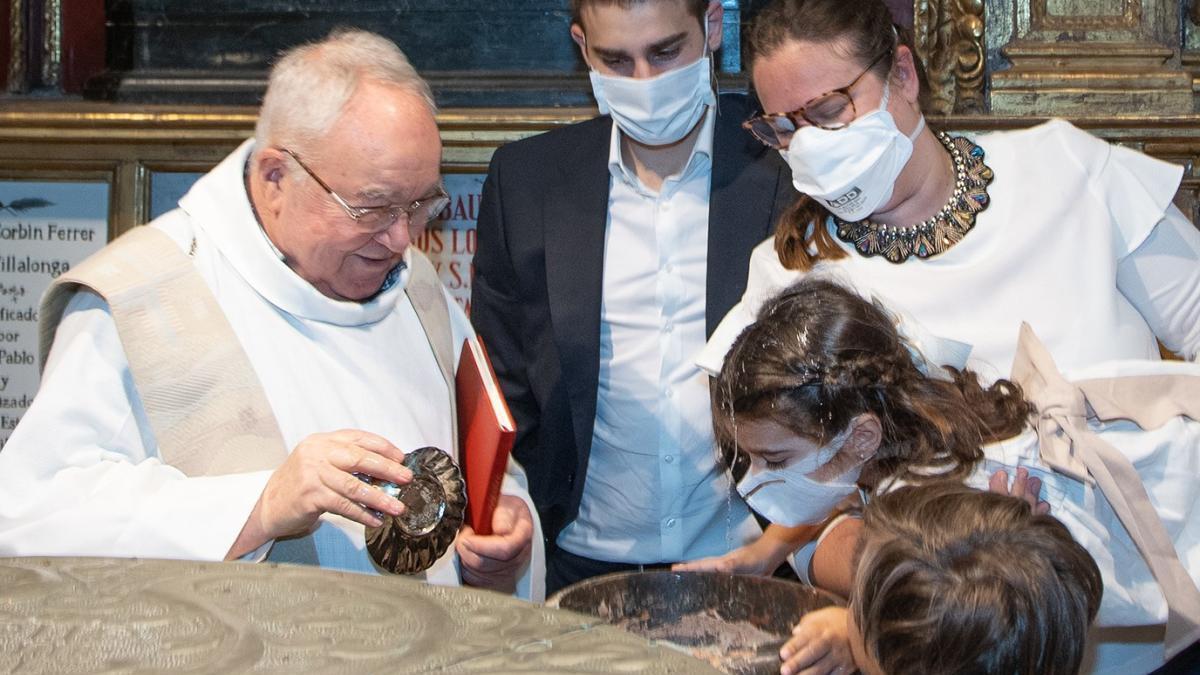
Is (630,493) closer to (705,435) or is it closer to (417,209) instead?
(705,435)

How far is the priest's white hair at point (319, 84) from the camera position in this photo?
8.46 feet

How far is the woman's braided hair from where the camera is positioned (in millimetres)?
2266

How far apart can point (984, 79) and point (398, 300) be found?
7.65 ft

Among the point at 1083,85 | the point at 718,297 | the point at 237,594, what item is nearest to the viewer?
the point at 237,594

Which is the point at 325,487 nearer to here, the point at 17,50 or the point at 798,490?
the point at 798,490

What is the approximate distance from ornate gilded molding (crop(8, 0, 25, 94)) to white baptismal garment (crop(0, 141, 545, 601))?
2431 millimetres

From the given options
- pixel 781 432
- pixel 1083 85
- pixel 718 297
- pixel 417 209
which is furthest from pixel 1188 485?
pixel 1083 85

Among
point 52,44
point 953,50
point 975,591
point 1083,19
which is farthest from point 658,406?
point 52,44

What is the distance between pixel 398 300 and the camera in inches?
116

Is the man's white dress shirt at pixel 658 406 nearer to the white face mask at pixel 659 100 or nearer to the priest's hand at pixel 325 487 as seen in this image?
the white face mask at pixel 659 100

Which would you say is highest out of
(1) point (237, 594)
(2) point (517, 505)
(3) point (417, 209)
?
(3) point (417, 209)

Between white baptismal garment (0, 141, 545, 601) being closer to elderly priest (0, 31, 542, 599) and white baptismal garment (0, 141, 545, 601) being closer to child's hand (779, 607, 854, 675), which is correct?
elderly priest (0, 31, 542, 599)

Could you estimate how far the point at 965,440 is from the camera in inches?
86.8

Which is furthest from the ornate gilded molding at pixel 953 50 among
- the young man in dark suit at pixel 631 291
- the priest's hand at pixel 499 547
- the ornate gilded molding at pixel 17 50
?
the ornate gilded molding at pixel 17 50
